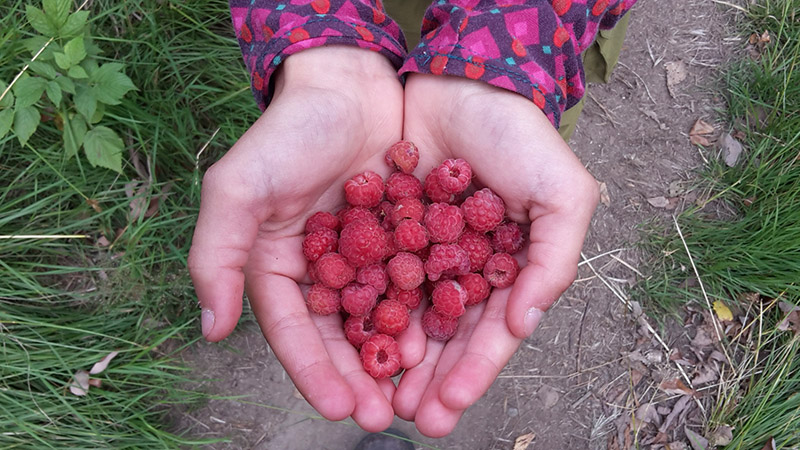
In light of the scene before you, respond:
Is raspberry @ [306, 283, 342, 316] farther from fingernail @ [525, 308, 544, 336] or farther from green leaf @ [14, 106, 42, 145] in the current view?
→ green leaf @ [14, 106, 42, 145]

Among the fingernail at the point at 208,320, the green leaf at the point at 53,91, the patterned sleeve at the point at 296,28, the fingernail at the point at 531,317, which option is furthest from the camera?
the green leaf at the point at 53,91

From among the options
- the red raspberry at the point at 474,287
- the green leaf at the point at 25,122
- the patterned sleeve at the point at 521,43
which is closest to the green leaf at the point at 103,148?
the green leaf at the point at 25,122

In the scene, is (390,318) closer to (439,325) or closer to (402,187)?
(439,325)

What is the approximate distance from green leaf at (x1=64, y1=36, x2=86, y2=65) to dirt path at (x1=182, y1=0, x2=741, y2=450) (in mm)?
1448

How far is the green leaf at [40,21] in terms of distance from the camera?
2533 millimetres

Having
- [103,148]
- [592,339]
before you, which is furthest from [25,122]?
[592,339]

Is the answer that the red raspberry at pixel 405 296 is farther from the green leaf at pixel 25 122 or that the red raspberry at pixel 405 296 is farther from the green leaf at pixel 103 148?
the green leaf at pixel 25 122

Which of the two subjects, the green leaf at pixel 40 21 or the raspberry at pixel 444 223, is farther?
the green leaf at pixel 40 21

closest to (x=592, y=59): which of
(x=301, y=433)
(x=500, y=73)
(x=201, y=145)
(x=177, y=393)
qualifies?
(x=500, y=73)

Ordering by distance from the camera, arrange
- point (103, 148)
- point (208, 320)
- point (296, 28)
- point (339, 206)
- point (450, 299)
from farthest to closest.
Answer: point (103, 148) → point (339, 206) → point (296, 28) → point (450, 299) → point (208, 320)

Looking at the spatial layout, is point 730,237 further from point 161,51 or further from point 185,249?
point 161,51

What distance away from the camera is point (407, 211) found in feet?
7.24

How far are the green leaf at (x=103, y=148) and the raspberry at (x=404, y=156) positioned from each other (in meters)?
1.25

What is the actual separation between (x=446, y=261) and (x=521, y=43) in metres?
0.79
